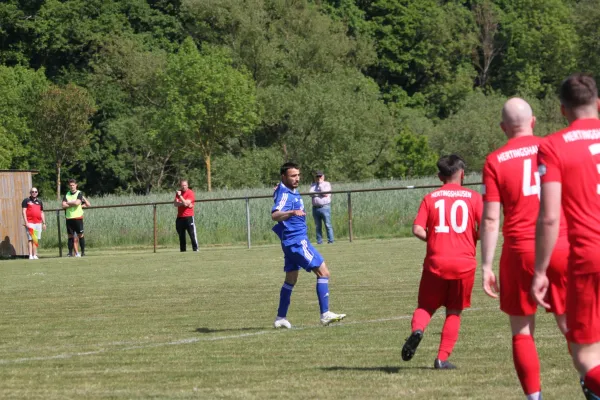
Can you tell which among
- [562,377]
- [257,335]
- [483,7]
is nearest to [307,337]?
[257,335]

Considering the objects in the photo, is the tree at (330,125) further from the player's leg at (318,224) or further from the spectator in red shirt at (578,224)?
the spectator in red shirt at (578,224)

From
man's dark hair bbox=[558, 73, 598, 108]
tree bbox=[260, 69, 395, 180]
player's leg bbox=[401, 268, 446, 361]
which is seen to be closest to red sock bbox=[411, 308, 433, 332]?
player's leg bbox=[401, 268, 446, 361]

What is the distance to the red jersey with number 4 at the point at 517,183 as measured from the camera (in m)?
6.79

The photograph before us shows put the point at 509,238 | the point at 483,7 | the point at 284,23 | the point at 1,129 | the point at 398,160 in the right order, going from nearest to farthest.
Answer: the point at 509,238 → the point at 1,129 → the point at 398,160 → the point at 284,23 → the point at 483,7

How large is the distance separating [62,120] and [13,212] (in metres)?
29.8

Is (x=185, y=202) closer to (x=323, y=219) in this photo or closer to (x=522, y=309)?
(x=323, y=219)

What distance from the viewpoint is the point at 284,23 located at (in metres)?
69.4

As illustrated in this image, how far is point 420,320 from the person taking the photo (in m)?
8.74

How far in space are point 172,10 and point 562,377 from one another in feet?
226

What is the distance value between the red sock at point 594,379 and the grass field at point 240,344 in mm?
1791

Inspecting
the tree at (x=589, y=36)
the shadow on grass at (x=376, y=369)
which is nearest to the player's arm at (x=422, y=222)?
the shadow on grass at (x=376, y=369)

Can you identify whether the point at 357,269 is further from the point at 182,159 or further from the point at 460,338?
the point at 182,159

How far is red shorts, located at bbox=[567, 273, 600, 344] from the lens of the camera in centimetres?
552

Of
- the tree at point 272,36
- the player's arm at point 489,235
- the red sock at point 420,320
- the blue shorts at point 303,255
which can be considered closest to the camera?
the player's arm at point 489,235
